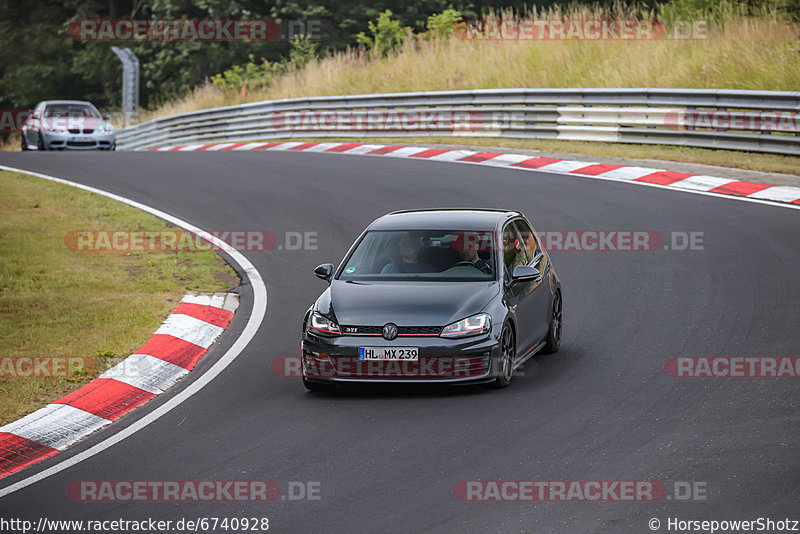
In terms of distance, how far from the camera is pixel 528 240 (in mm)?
11266

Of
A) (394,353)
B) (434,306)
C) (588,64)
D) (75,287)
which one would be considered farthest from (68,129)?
(394,353)

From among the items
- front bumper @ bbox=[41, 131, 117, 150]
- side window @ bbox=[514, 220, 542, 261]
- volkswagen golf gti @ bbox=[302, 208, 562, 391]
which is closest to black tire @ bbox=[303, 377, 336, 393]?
volkswagen golf gti @ bbox=[302, 208, 562, 391]

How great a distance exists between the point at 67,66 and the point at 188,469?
58.4 metres

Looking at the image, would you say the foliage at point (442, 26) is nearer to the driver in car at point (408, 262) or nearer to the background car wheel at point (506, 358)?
the driver in car at point (408, 262)

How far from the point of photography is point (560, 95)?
2491 cm

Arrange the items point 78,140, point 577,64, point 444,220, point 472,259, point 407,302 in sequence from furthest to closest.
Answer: point 78,140 < point 577,64 < point 444,220 < point 472,259 < point 407,302

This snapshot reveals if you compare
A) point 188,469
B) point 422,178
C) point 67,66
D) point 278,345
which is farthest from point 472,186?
point 67,66

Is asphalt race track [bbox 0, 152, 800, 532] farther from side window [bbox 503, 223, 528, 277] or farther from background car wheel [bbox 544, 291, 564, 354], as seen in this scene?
side window [bbox 503, 223, 528, 277]

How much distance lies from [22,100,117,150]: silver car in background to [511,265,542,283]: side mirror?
2535cm

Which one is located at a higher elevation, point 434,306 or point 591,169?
point 434,306

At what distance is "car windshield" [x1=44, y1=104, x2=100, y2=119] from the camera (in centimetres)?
3350

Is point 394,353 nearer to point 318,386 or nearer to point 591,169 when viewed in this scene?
point 318,386

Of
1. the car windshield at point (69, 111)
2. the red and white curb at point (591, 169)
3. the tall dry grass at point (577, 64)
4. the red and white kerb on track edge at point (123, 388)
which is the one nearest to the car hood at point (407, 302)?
the red and white kerb on track edge at point (123, 388)

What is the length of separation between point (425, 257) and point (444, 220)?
0.60 meters
